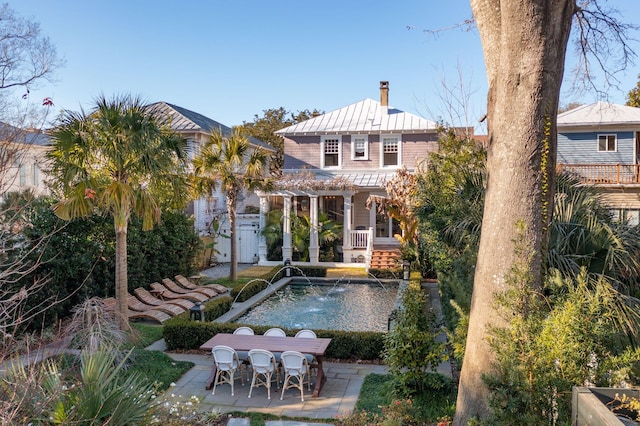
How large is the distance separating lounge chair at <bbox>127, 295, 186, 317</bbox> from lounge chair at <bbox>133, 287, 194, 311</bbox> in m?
0.15

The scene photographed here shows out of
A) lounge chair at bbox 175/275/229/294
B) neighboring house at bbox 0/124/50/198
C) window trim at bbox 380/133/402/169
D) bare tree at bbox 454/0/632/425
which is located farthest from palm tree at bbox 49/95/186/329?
window trim at bbox 380/133/402/169

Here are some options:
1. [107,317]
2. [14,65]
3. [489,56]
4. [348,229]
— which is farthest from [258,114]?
[489,56]

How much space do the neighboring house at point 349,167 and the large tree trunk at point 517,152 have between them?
55.6 feet

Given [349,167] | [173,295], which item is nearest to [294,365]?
[173,295]

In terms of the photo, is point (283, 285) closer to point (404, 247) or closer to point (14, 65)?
point (404, 247)

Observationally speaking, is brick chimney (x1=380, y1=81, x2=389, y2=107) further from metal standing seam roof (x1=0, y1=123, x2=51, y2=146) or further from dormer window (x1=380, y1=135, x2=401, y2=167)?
metal standing seam roof (x1=0, y1=123, x2=51, y2=146)

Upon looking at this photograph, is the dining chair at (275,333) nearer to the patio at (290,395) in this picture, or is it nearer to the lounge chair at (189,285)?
the patio at (290,395)

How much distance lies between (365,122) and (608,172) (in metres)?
12.6

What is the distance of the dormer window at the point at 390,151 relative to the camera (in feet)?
80.2

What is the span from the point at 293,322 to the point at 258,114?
3540 centimetres

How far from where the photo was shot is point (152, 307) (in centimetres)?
1315

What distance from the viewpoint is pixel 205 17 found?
16875mm

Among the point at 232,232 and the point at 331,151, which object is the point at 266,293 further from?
the point at 331,151

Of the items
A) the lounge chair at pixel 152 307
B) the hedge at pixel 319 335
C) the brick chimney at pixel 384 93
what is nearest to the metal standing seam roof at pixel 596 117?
the brick chimney at pixel 384 93
